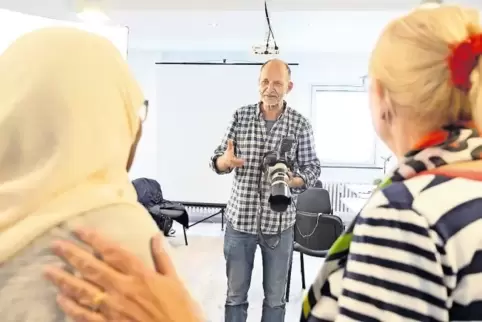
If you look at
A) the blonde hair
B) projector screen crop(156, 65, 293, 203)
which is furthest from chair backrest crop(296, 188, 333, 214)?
the blonde hair

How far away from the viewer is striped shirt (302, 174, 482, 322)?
0.69 m

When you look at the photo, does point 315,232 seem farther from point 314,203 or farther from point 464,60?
point 464,60

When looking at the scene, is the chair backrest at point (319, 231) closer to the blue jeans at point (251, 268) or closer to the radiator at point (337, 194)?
the blue jeans at point (251, 268)

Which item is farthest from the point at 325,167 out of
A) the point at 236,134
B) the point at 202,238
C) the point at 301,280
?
the point at 236,134

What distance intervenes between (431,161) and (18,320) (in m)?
0.62

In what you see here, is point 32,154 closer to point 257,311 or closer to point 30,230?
point 30,230

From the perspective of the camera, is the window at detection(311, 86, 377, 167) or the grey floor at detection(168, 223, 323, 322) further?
the window at detection(311, 86, 377, 167)

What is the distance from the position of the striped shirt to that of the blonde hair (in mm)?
128

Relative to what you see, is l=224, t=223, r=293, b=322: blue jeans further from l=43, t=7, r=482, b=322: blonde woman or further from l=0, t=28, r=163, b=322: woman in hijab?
l=0, t=28, r=163, b=322: woman in hijab

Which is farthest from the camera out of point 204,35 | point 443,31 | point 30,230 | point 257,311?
point 204,35

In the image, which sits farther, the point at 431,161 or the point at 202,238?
the point at 202,238

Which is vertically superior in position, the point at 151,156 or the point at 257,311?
the point at 151,156

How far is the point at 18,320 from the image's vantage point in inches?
26.8

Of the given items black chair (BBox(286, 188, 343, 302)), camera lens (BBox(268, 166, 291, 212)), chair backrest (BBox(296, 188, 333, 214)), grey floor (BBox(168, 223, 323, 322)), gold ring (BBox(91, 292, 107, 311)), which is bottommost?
grey floor (BBox(168, 223, 323, 322))
